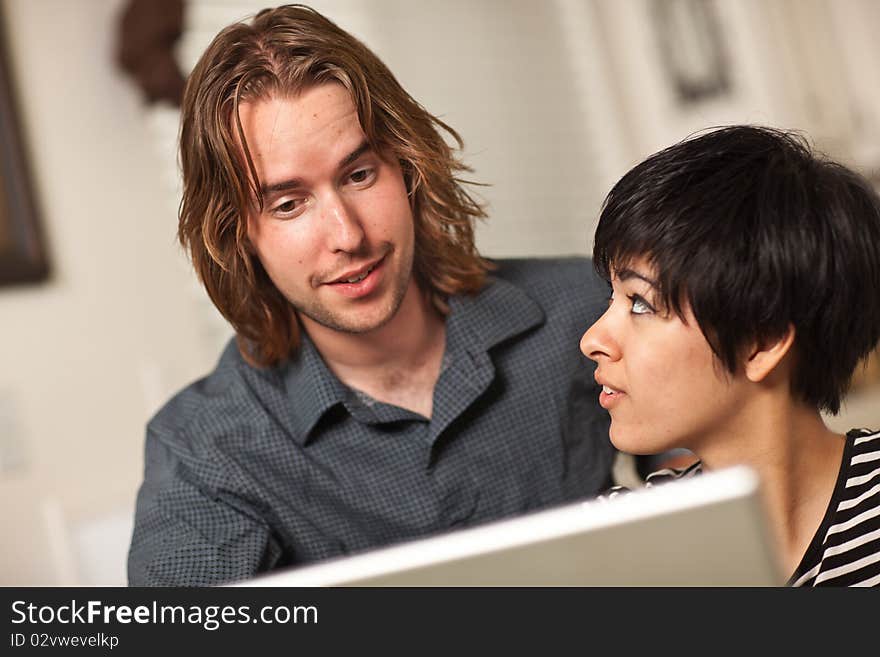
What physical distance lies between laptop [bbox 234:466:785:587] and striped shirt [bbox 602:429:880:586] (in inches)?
18.8

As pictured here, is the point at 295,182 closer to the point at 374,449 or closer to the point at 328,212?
the point at 328,212

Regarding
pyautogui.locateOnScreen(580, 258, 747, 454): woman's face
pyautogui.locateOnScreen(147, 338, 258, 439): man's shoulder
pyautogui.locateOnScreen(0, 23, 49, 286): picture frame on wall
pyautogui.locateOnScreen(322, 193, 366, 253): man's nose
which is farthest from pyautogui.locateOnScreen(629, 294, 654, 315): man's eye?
pyautogui.locateOnScreen(0, 23, 49, 286): picture frame on wall

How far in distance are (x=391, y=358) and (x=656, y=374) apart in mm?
553

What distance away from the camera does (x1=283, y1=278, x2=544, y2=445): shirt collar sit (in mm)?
1404

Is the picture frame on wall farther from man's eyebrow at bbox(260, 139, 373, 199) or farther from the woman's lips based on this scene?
the woman's lips

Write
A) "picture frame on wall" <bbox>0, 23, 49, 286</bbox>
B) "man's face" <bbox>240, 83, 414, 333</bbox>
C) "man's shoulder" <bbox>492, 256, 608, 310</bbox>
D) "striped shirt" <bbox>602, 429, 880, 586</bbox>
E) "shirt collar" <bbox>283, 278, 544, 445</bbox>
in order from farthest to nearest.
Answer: "picture frame on wall" <bbox>0, 23, 49, 286</bbox>
"man's shoulder" <bbox>492, 256, 608, 310</bbox>
"shirt collar" <bbox>283, 278, 544, 445</bbox>
"man's face" <bbox>240, 83, 414, 333</bbox>
"striped shirt" <bbox>602, 429, 880, 586</bbox>

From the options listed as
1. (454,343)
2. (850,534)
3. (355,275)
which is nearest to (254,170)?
(355,275)

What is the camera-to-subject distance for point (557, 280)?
1.57 m

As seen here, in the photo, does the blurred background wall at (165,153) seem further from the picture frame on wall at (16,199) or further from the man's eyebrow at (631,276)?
the man's eyebrow at (631,276)

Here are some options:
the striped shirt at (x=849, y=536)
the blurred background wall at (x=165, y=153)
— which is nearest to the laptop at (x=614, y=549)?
the striped shirt at (x=849, y=536)

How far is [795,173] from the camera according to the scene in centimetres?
102

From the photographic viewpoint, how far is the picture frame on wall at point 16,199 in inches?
83.5
